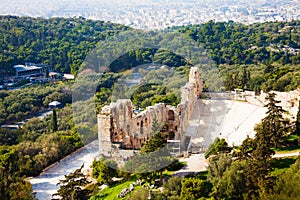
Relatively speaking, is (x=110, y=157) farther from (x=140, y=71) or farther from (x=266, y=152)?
(x=140, y=71)

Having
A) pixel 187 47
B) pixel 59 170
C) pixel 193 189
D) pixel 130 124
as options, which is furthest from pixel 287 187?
pixel 187 47

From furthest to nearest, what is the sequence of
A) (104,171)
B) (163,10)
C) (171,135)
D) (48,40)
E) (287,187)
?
(163,10) → (48,40) → (171,135) → (104,171) → (287,187)

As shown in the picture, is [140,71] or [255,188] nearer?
[255,188]

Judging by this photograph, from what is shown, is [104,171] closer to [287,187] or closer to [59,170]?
[59,170]

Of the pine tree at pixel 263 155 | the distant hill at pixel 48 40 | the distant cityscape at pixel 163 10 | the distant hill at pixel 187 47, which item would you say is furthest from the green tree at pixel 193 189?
the distant cityscape at pixel 163 10

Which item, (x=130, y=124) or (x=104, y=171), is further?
(x=130, y=124)

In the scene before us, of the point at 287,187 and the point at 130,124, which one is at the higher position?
the point at 130,124

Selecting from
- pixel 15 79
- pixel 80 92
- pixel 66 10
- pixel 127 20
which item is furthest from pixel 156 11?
pixel 80 92
